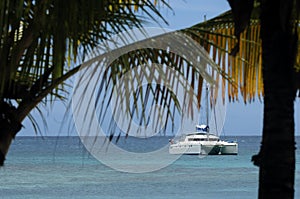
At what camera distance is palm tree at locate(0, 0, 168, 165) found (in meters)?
3.11

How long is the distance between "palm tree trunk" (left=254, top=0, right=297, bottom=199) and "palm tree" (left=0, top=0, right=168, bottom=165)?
0.51 metres

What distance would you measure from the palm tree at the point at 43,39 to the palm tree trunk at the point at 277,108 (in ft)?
1.66

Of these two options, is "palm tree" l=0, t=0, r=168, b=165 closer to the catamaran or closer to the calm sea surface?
the calm sea surface

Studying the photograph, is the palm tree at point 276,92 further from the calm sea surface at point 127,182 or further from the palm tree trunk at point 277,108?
the calm sea surface at point 127,182

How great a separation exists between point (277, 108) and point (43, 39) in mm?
1050

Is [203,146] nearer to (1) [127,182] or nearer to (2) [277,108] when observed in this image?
(1) [127,182]

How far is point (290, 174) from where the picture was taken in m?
3.30

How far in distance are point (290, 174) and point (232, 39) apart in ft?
4.99

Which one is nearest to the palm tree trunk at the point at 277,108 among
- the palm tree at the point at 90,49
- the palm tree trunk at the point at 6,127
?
the palm tree at the point at 90,49

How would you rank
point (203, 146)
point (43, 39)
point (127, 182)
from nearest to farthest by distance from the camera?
1. point (43, 39)
2. point (127, 182)
3. point (203, 146)

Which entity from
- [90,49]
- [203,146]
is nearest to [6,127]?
[90,49]

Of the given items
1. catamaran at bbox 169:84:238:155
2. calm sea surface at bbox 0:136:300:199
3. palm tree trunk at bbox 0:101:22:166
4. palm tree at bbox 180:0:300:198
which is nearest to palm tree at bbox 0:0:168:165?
palm tree trunk at bbox 0:101:22:166

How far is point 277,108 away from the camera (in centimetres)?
330

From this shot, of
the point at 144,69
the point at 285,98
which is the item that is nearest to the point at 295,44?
the point at 285,98
